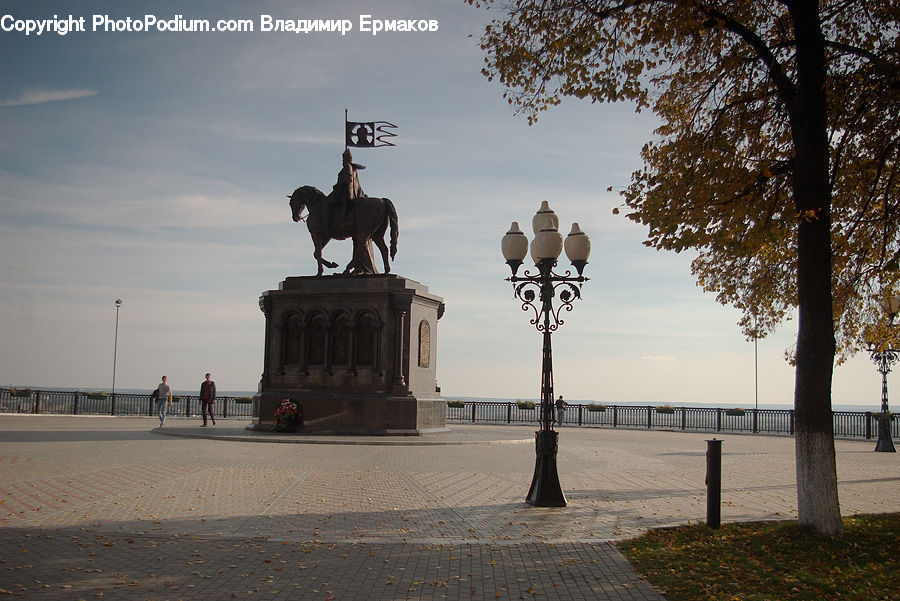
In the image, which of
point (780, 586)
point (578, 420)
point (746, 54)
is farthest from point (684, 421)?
point (780, 586)

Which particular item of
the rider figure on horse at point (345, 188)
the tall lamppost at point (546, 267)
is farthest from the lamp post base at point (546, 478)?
the rider figure on horse at point (345, 188)

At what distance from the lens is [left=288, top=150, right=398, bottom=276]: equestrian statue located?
87.5ft

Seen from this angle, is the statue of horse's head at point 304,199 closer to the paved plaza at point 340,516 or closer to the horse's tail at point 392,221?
the horse's tail at point 392,221

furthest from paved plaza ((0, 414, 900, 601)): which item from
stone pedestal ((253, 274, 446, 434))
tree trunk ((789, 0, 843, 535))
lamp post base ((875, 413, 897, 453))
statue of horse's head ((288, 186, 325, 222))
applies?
statue of horse's head ((288, 186, 325, 222))

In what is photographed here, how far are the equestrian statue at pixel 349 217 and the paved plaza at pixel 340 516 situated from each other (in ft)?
25.1

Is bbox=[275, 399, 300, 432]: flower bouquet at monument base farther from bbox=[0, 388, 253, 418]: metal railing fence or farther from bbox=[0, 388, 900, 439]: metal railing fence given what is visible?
bbox=[0, 388, 253, 418]: metal railing fence

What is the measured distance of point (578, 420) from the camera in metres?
42.5

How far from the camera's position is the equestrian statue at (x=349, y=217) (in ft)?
87.5

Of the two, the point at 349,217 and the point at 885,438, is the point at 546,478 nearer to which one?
the point at 349,217

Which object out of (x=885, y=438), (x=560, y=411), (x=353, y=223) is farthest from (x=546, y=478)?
(x=560, y=411)

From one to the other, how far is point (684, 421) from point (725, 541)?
3167cm

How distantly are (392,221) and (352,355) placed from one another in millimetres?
4872

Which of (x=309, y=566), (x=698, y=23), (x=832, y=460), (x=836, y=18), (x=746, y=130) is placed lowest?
(x=309, y=566)

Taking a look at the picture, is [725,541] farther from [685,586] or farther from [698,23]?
[698,23]
